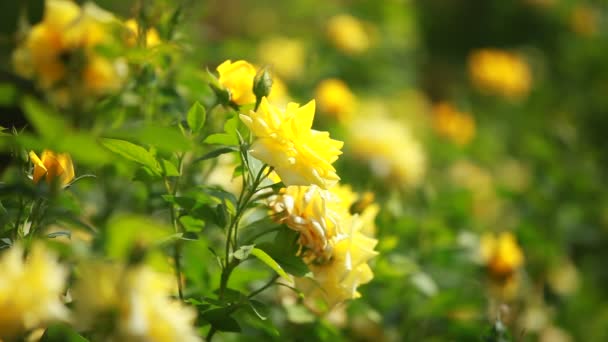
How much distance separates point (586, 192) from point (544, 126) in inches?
30.5

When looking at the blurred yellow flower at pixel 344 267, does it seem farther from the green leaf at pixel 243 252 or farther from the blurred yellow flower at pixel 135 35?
the blurred yellow flower at pixel 135 35

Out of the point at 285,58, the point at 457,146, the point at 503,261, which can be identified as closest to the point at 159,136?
the point at 503,261

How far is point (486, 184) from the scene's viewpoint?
203 centimetres

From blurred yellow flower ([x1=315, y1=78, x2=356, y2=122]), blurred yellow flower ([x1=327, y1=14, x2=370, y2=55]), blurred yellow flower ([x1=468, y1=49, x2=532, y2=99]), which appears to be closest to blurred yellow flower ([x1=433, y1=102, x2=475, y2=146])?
blurred yellow flower ([x1=468, y1=49, x2=532, y2=99])

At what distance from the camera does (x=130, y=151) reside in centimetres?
67

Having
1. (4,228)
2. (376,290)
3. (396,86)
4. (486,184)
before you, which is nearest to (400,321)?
(376,290)

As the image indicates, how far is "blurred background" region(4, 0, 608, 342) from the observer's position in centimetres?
118

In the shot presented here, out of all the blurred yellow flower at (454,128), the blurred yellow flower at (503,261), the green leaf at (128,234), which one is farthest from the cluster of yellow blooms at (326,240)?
the blurred yellow flower at (454,128)

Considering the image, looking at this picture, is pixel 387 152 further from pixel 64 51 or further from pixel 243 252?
pixel 243 252

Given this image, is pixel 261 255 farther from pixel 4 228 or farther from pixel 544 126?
pixel 544 126

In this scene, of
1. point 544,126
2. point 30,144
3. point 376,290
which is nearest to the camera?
point 30,144

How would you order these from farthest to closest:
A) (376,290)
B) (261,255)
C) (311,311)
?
(376,290) < (311,311) < (261,255)

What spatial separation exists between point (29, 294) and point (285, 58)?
1465mm

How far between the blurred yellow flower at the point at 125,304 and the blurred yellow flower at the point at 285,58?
4.48 ft
